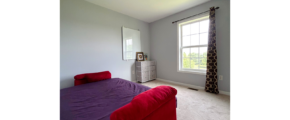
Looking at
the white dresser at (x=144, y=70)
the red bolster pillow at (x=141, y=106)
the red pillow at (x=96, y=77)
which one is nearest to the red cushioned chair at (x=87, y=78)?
the red pillow at (x=96, y=77)

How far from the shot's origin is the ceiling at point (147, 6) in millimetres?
2461

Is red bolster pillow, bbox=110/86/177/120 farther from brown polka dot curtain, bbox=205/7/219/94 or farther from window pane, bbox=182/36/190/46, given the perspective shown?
window pane, bbox=182/36/190/46

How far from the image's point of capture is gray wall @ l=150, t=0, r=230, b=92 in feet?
7.31

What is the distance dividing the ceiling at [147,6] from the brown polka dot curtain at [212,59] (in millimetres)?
670

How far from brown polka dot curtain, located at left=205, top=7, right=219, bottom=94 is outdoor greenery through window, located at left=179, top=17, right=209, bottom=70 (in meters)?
0.22

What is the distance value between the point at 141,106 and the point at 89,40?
95.9 inches

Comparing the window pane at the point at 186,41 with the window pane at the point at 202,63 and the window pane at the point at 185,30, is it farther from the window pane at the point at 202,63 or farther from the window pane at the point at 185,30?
the window pane at the point at 202,63

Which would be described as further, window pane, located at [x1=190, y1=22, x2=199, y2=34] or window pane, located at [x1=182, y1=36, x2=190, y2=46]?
window pane, located at [x1=182, y1=36, x2=190, y2=46]

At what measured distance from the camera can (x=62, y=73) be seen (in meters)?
2.07

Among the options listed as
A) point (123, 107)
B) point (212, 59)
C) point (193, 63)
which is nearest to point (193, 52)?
point (193, 63)

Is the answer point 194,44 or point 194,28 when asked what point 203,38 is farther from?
point 194,28

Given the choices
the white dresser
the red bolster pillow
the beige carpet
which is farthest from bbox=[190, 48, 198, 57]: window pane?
the red bolster pillow
